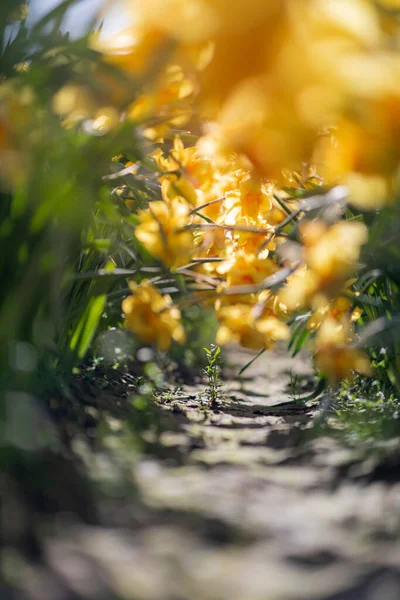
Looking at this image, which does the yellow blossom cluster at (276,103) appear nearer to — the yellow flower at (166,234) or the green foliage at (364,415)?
the yellow flower at (166,234)

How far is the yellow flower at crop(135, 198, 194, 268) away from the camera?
0.84 metres

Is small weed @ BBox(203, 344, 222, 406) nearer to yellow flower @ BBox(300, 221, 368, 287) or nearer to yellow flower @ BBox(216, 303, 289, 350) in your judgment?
yellow flower @ BBox(216, 303, 289, 350)

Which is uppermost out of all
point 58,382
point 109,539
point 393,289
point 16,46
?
point 16,46

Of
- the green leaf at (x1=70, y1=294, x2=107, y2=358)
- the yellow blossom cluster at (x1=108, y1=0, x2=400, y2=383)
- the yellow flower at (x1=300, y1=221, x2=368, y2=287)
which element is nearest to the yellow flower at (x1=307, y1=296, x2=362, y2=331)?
the yellow blossom cluster at (x1=108, y1=0, x2=400, y2=383)

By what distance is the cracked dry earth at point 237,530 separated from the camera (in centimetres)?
54

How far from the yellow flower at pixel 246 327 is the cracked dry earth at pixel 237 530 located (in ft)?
0.63

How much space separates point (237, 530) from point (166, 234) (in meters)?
0.44

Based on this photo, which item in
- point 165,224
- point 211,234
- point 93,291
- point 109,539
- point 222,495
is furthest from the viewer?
point 211,234

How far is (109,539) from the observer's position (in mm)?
601

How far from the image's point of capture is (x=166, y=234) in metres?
0.86

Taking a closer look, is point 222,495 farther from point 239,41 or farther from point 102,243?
point 239,41

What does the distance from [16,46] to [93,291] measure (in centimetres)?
40

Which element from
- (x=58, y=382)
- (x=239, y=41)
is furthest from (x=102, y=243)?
(x=239, y=41)

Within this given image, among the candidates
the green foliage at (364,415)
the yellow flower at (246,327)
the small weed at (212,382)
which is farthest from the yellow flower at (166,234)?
the small weed at (212,382)
